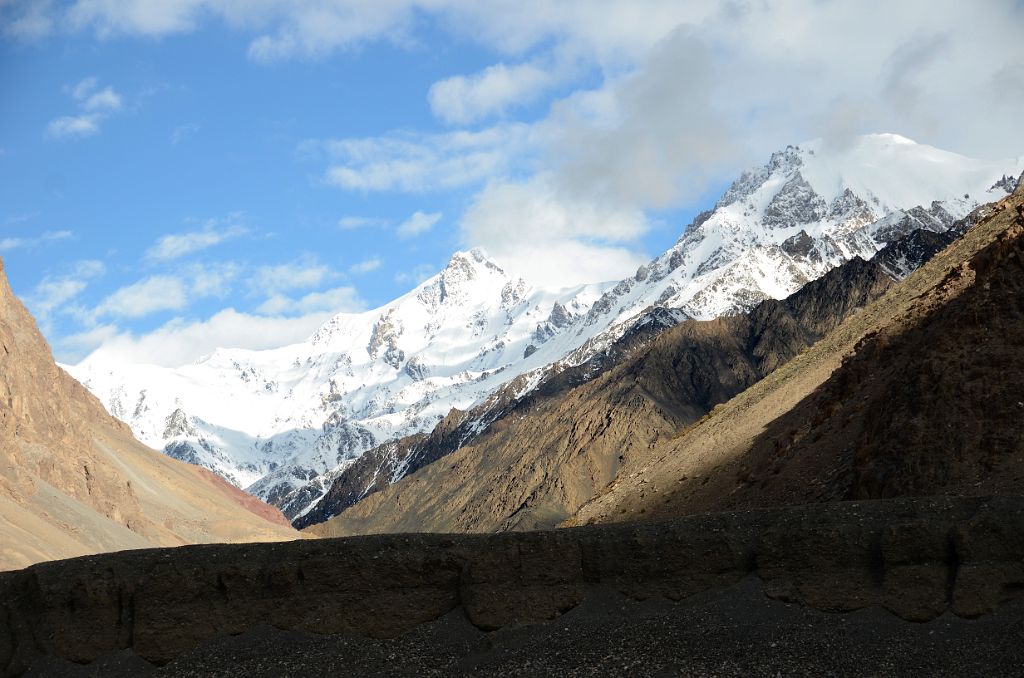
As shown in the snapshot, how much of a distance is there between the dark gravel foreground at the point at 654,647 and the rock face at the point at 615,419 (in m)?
102

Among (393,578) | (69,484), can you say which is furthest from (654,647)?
(69,484)

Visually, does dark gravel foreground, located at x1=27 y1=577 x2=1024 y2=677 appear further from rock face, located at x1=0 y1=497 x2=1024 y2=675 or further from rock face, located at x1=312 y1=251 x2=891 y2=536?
rock face, located at x1=312 y1=251 x2=891 y2=536

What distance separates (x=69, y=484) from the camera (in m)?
99.7

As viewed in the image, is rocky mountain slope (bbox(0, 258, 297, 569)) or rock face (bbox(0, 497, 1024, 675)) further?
rocky mountain slope (bbox(0, 258, 297, 569))

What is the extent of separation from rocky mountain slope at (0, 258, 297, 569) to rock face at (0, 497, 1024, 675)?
4503 centimetres

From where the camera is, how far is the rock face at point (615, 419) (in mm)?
137750

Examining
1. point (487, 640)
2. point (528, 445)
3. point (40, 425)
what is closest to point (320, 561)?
point (487, 640)

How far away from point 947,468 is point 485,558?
12.5m

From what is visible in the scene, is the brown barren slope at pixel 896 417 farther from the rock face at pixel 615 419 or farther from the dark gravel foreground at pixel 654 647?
the rock face at pixel 615 419

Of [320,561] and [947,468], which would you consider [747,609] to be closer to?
[320,561]

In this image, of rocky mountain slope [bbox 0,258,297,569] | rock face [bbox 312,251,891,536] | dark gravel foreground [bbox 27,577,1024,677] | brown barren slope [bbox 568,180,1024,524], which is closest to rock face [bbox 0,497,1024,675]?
dark gravel foreground [bbox 27,577,1024,677]

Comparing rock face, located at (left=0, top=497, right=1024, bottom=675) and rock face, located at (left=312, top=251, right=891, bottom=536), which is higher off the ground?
rock face, located at (left=312, top=251, right=891, bottom=536)

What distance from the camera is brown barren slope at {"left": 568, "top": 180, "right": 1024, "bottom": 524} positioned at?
28891 mm

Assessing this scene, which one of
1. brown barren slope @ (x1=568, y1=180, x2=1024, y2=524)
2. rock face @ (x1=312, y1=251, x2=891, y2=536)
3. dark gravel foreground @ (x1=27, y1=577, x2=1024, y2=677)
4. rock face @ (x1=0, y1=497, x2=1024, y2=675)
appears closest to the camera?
dark gravel foreground @ (x1=27, y1=577, x2=1024, y2=677)
